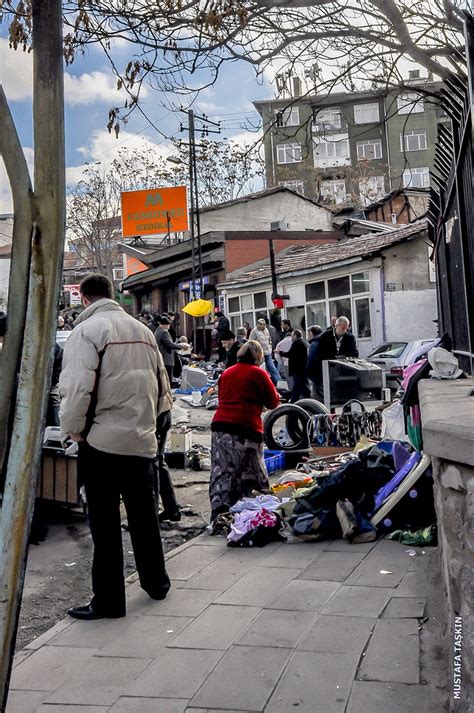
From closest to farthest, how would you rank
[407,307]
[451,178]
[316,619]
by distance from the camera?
1. [316,619]
2. [451,178]
3. [407,307]

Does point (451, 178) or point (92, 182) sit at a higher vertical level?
point (92, 182)

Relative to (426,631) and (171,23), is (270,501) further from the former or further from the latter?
(171,23)

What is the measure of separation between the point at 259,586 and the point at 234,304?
96.3 ft

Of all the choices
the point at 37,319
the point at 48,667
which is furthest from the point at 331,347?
the point at 37,319

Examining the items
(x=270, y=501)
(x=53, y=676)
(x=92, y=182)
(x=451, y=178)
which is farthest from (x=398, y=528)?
(x=92, y=182)

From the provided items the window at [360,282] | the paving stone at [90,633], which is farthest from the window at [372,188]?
the paving stone at [90,633]

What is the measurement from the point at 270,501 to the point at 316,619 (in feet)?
8.10

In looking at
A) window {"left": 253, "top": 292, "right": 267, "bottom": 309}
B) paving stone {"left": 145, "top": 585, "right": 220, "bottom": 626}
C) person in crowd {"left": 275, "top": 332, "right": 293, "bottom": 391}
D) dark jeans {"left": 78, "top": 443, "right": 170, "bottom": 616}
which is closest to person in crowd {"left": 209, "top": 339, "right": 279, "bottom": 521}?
paving stone {"left": 145, "top": 585, "right": 220, "bottom": 626}

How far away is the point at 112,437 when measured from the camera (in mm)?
4824

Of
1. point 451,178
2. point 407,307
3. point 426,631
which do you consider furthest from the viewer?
point 407,307

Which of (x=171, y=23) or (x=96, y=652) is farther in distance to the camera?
(x=171, y=23)

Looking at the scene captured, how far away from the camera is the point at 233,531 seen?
6.54m

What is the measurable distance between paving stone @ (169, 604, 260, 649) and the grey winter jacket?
3.52 feet

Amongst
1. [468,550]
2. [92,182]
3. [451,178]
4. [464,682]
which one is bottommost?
[464,682]
